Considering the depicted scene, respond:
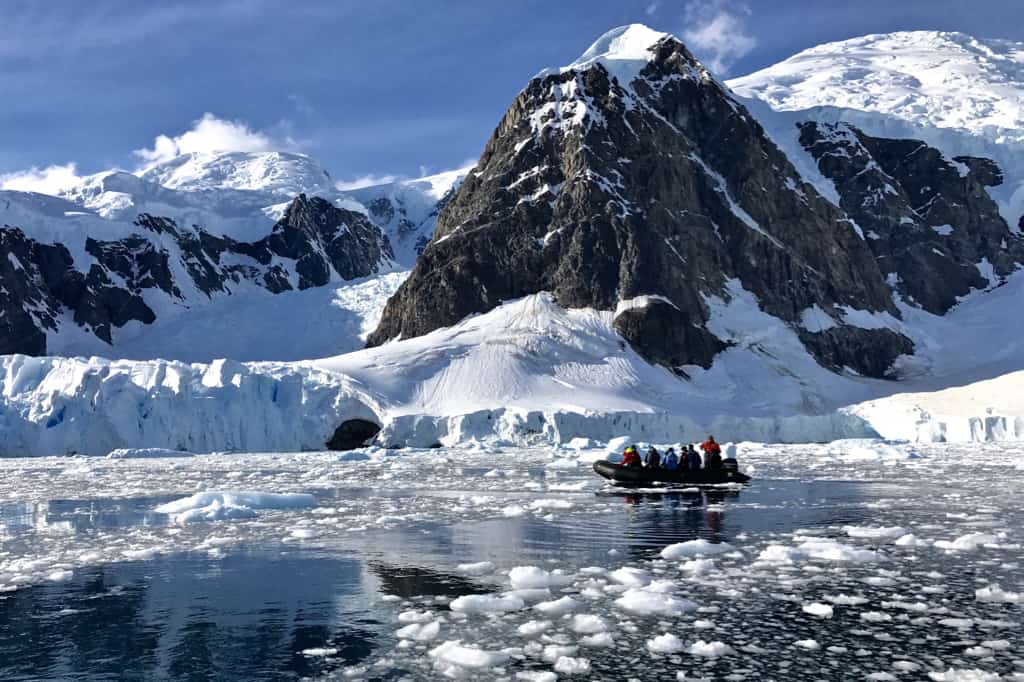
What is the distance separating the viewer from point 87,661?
13719 mm

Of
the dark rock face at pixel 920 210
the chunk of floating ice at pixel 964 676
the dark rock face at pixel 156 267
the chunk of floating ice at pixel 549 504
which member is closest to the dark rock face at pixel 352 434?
the chunk of floating ice at pixel 549 504

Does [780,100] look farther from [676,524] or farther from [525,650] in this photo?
[525,650]

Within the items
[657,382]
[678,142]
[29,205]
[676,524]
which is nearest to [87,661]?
[676,524]

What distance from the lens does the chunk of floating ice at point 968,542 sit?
21748 millimetres

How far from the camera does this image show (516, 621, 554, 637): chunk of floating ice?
48.8 feet

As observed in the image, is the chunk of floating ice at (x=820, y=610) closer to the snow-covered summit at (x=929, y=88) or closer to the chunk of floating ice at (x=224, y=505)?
the chunk of floating ice at (x=224, y=505)

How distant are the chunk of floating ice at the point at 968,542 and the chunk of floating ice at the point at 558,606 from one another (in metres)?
9.33

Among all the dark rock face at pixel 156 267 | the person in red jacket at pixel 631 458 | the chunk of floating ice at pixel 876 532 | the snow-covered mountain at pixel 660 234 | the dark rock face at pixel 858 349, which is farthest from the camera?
the dark rock face at pixel 156 267

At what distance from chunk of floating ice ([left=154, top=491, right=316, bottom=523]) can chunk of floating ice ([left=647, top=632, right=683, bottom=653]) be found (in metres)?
18.2

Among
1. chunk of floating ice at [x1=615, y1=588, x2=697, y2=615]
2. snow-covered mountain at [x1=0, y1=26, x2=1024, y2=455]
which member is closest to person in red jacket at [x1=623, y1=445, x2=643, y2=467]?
chunk of floating ice at [x1=615, y1=588, x2=697, y2=615]

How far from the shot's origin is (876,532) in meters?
24.4

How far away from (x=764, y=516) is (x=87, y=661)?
65.7 ft

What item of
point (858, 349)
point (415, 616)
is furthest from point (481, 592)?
point (858, 349)

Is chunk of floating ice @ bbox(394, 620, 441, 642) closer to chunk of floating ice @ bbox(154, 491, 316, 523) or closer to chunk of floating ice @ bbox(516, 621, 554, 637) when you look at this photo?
chunk of floating ice @ bbox(516, 621, 554, 637)
